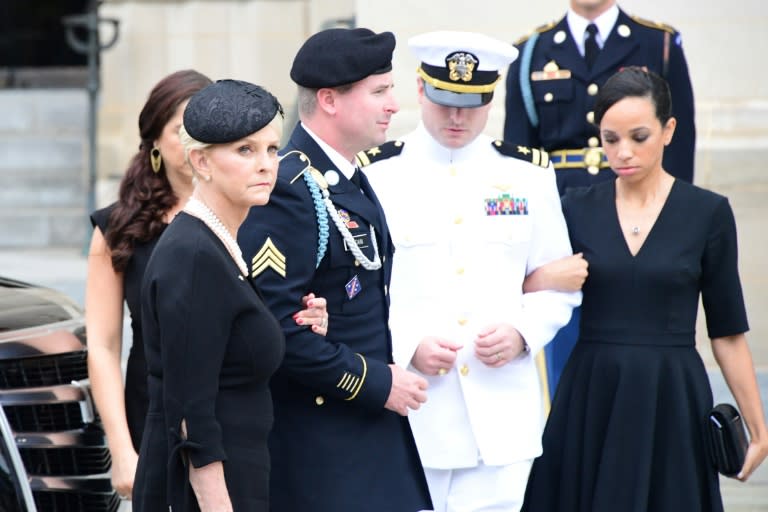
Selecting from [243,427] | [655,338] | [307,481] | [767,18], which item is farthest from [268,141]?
[767,18]

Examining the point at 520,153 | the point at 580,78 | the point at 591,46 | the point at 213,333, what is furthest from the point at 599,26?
the point at 213,333

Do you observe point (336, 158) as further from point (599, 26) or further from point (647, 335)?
point (599, 26)

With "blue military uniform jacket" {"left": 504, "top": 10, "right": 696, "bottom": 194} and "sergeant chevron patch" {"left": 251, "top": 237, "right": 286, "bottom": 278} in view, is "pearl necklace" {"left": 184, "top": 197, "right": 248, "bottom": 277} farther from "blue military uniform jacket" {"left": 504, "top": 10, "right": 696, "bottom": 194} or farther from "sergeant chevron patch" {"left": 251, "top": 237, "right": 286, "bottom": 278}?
"blue military uniform jacket" {"left": 504, "top": 10, "right": 696, "bottom": 194}

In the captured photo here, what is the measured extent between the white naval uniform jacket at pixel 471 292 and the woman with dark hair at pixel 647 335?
0.11 meters

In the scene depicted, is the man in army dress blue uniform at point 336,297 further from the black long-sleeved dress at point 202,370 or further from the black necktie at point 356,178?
the black long-sleeved dress at point 202,370

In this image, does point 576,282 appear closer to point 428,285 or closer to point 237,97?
point 428,285

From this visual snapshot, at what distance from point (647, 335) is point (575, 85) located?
1492mm

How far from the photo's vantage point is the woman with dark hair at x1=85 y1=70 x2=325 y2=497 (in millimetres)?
3986

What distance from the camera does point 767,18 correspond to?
314 inches

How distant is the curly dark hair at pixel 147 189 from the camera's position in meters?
3.99

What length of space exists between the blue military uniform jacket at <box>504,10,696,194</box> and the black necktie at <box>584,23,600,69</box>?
0.02 metres

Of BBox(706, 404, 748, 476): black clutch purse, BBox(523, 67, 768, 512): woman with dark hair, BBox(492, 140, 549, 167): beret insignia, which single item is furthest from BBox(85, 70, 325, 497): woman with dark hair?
BBox(706, 404, 748, 476): black clutch purse

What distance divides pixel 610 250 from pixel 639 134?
1.11ft

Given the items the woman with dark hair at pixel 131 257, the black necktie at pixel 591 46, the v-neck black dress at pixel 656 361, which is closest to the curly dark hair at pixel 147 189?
the woman with dark hair at pixel 131 257
